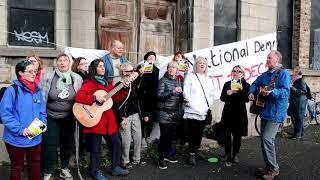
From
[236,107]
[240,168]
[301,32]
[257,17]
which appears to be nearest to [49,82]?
[236,107]

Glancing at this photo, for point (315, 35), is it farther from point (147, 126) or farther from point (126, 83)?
point (126, 83)

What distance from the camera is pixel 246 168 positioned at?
6863 mm

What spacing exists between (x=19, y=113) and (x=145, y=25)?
198 inches

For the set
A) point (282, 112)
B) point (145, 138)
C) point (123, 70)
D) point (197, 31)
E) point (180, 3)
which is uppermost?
point (180, 3)

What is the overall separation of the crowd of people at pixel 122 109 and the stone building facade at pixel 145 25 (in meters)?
1.75

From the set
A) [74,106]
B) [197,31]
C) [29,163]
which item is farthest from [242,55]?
[29,163]

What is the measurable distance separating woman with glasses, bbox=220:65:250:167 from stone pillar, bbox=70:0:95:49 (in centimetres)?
308

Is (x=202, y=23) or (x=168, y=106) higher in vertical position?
(x=202, y=23)

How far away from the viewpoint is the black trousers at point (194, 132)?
6836 mm

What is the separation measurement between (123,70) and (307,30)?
8407mm

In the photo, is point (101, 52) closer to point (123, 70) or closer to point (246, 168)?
point (123, 70)

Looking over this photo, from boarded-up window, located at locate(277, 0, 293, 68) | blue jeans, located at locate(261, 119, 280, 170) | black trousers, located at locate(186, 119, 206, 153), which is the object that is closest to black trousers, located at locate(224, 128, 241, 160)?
black trousers, located at locate(186, 119, 206, 153)

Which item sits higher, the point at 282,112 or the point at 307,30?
the point at 307,30

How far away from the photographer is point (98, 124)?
5.74 metres
